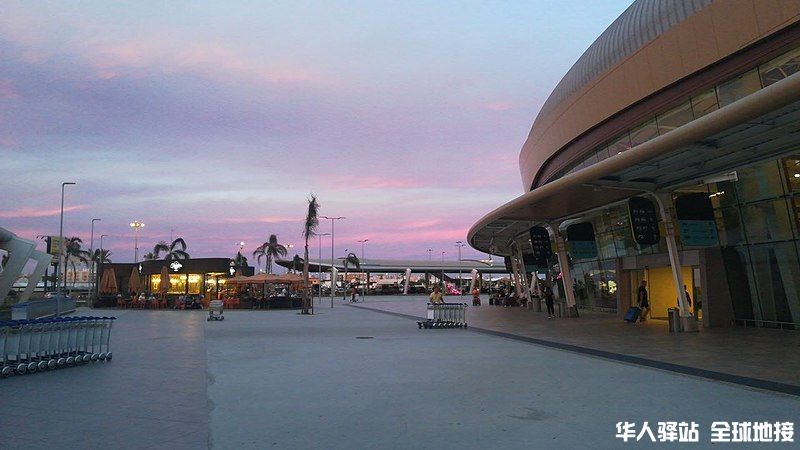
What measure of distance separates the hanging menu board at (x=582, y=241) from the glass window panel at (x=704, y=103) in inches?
396

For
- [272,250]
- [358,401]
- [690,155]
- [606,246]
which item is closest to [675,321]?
[690,155]

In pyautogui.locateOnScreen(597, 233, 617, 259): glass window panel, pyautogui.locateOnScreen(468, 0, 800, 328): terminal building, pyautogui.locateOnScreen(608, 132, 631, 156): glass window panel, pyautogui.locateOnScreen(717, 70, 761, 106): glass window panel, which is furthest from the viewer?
pyautogui.locateOnScreen(597, 233, 617, 259): glass window panel

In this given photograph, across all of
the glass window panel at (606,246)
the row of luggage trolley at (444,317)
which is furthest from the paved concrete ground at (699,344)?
the glass window panel at (606,246)

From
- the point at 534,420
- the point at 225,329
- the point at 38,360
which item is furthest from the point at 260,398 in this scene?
the point at 225,329

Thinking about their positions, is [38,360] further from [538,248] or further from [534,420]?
[538,248]

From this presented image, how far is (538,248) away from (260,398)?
77.7 ft

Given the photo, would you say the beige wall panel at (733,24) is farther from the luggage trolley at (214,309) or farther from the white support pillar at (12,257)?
the white support pillar at (12,257)

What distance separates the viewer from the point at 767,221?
20297mm

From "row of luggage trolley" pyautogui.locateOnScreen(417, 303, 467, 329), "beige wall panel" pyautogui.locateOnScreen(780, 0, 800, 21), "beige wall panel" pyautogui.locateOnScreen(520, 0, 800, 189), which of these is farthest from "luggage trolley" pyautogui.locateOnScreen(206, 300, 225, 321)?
"beige wall panel" pyautogui.locateOnScreen(780, 0, 800, 21)

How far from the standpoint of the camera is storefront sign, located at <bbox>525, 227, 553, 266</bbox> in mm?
30969

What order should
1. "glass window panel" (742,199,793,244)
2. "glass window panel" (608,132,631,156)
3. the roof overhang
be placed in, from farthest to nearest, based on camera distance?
"glass window panel" (608,132,631,156), "glass window panel" (742,199,793,244), the roof overhang

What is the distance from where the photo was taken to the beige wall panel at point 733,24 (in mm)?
18425

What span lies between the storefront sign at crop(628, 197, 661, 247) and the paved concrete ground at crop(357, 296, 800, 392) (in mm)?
3446

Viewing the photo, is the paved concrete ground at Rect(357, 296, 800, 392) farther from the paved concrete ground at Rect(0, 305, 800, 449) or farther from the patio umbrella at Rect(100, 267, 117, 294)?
the patio umbrella at Rect(100, 267, 117, 294)
